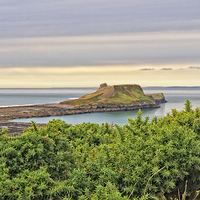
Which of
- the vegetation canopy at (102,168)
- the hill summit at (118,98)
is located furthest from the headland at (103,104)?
Answer: the vegetation canopy at (102,168)

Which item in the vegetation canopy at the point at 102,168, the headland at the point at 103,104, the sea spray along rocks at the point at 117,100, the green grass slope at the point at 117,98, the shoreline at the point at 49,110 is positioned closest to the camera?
the vegetation canopy at the point at 102,168

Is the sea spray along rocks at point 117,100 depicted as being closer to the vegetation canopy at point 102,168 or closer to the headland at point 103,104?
the headland at point 103,104

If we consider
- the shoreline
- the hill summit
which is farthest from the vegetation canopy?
the hill summit

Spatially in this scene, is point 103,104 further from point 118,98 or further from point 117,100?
point 118,98

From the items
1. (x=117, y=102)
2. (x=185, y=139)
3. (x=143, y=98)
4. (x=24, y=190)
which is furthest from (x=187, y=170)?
(x=143, y=98)

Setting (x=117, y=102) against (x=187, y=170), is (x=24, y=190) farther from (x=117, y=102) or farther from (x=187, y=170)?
(x=117, y=102)

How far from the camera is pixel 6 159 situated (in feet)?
24.7

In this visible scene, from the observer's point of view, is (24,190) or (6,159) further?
(6,159)

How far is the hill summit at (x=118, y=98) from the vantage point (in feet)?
469

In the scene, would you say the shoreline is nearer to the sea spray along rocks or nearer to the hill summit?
the sea spray along rocks

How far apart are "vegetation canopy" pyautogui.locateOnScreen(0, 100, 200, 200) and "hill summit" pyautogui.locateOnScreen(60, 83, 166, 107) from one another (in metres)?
125

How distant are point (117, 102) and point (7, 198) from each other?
5452 inches

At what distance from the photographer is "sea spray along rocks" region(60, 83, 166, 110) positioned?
140m

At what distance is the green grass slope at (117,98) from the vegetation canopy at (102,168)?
128 m
